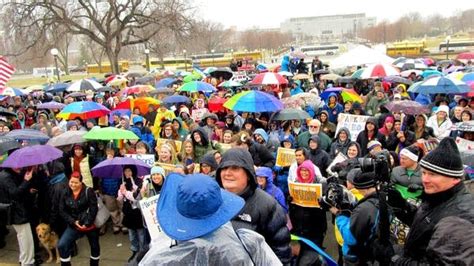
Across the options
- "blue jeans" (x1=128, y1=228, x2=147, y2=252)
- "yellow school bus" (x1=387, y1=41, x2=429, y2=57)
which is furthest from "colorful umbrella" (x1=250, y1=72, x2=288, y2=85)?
"yellow school bus" (x1=387, y1=41, x2=429, y2=57)

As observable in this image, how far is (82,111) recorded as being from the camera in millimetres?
9188

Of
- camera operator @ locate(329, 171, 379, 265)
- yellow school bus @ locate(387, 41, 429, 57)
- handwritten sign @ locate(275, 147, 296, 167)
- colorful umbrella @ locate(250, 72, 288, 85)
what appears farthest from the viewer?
yellow school bus @ locate(387, 41, 429, 57)

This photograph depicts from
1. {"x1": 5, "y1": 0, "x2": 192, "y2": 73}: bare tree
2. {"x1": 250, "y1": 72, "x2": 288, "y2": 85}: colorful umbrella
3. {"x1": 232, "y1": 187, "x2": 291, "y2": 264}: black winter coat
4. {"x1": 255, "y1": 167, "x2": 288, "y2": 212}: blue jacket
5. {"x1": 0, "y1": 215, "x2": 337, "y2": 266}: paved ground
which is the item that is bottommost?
{"x1": 0, "y1": 215, "x2": 337, "y2": 266}: paved ground

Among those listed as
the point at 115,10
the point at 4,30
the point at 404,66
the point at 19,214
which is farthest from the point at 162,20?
the point at 19,214

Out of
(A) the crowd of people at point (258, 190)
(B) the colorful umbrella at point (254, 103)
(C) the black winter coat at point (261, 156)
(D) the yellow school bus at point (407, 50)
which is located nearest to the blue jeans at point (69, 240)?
(A) the crowd of people at point (258, 190)

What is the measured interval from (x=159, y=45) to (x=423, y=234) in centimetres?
4000

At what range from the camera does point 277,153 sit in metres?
6.93

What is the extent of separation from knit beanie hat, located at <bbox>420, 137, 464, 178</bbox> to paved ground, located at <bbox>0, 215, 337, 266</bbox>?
11.4 ft

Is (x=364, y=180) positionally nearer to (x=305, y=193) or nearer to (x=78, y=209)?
(x=305, y=193)

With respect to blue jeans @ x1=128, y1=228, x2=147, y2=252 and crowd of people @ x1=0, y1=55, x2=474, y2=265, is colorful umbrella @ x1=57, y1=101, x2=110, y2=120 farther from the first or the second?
blue jeans @ x1=128, y1=228, x2=147, y2=252

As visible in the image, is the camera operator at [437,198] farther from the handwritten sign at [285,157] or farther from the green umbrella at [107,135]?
the green umbrella at [107,135]

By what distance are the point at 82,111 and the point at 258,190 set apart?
6929 millimetres

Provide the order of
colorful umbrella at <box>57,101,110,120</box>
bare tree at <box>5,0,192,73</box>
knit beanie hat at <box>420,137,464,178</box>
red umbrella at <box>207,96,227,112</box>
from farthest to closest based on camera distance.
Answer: bare tree at <box>5,0,192,73</box>, red umbrella at <box>207,96,227,112</box>, colorful umbrella at <box>57,101,110,120</box>, knit beanie hat at <box>420,137,464,178</box>

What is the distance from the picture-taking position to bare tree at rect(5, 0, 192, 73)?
31.6m
